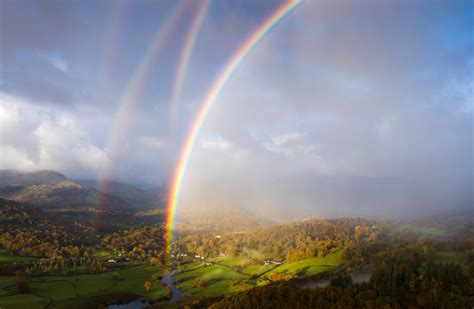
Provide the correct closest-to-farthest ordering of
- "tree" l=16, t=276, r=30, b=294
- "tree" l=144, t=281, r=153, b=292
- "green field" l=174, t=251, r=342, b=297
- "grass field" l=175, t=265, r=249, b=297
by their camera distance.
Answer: "tree" l=16, t=276, r=30, b=294
"grass field" l=175, t=265, r=249, b=297
"tree" l=144, t=281, r=153, b=292
"green field" l=174, t=251, r=342, b=297

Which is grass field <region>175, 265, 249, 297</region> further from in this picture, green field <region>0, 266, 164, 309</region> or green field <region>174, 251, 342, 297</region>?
green field <region>0, 266, 164, 309</region>

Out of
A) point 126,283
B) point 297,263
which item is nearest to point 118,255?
point 126,283

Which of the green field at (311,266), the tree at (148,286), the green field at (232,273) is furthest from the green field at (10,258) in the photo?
the green field at (311,266)

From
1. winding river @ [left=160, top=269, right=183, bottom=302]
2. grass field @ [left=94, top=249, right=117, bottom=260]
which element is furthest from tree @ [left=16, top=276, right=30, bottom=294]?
grass field @ [left=94, top=249, right=117, bottom=260]

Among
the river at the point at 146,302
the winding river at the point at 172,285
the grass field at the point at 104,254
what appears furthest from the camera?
the grass field at the point at 104,254

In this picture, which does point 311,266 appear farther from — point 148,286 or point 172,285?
point 148,286

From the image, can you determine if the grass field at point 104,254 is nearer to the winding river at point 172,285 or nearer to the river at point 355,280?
the winding river at point 172,285

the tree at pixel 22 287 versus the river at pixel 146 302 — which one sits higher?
the tree at pixel 22 287
